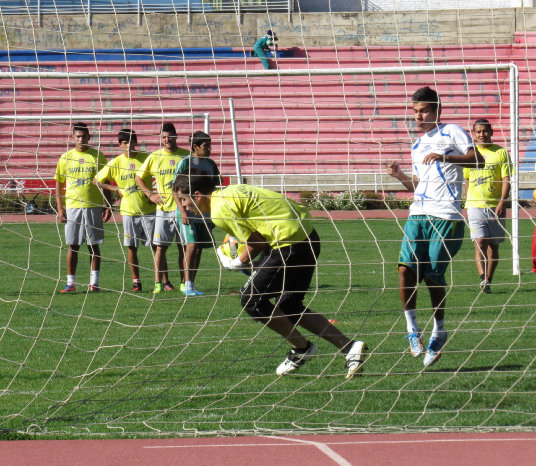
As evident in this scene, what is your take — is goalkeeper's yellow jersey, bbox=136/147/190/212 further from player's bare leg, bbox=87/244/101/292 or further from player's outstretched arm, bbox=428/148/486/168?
player's outstretched arm, bbox=428/148/486/168

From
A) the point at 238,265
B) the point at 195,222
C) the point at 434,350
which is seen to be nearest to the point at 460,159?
the point at 434,350

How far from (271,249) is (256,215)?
0.25 meters

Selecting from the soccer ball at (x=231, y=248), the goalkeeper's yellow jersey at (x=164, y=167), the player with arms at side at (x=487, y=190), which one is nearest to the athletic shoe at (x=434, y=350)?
the soccer ball at (x=231, y=248)

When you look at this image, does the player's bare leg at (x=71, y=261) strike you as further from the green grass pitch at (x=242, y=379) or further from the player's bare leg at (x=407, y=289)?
the player's bare leg at (x=407, y=289)

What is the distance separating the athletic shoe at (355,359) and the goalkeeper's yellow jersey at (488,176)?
11.4 ft

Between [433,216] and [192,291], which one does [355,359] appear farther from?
[192,291]

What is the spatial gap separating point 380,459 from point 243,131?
8.28m

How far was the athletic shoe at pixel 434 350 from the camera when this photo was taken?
586cm

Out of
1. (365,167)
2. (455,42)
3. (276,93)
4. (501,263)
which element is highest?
(455,42)

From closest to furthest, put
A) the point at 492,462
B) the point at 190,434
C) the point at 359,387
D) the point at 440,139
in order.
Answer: the point at 492,462 < the point at 190,434 < the point at 359,387 < the point at 440,139

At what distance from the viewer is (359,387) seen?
5.44 meters

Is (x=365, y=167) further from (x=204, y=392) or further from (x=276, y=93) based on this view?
(x=204, y=392)

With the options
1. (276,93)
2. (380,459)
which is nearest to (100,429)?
(380,459)

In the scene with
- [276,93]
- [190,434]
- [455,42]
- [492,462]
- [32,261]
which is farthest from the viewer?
[32,261]
